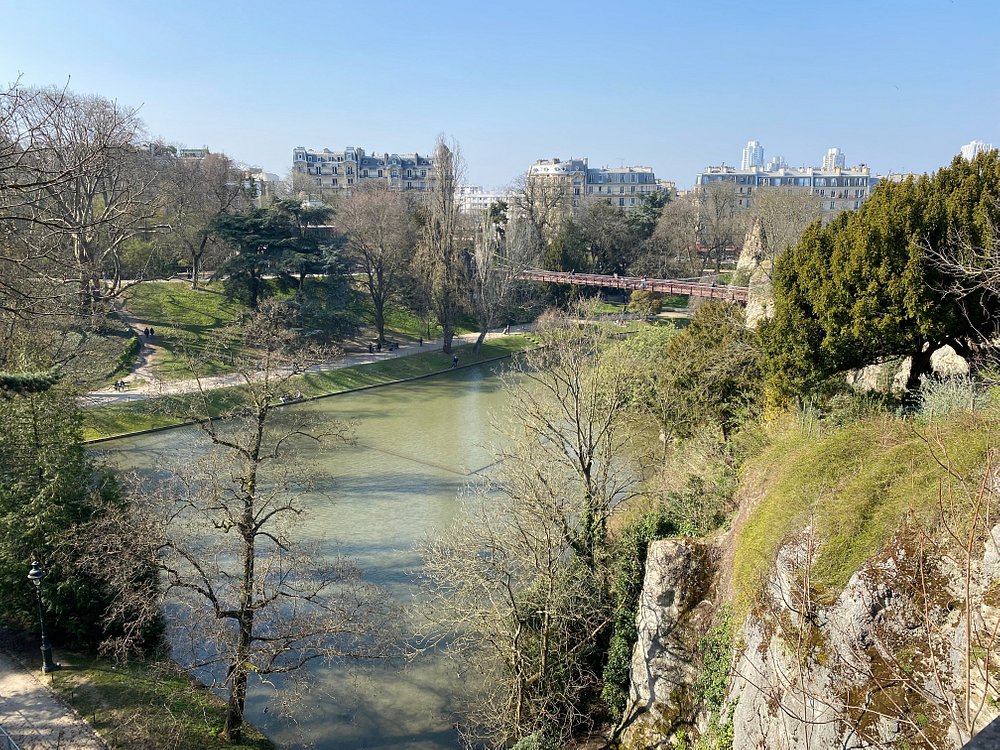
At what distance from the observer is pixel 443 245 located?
31.7 m

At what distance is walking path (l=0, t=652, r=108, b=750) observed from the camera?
843cm

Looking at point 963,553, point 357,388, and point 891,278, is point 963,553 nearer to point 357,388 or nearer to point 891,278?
point 891,278

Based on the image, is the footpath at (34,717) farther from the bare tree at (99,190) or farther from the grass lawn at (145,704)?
the bare tree at (99,190)

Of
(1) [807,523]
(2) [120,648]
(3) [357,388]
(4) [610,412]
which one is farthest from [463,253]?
(1) [807,523]

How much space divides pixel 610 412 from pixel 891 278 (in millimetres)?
4815

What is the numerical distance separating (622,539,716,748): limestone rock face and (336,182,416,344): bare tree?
2579cm

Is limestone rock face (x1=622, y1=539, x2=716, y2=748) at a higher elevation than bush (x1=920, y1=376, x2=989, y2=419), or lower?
lower

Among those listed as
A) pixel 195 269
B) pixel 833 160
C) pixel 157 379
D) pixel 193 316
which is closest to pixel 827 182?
pixel 833 160

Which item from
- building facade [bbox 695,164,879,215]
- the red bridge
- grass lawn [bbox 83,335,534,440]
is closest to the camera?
grass lawn [bbox 83,335,534,440]

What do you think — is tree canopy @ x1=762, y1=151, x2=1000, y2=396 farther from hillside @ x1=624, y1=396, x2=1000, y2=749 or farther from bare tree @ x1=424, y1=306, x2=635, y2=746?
bare tree @ x1=424, y1=306, x2=635, y2=746

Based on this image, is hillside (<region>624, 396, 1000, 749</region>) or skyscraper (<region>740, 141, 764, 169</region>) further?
skyscraper (<region>740, 141, 764, 169</region>)

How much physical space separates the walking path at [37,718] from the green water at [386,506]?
2.17 meters

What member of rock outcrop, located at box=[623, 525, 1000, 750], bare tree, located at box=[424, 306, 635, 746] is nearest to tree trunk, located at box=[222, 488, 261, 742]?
bare tree, located at box=[424, 306, 635, 746]

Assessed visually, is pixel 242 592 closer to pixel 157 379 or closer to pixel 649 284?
pixel 157 379
